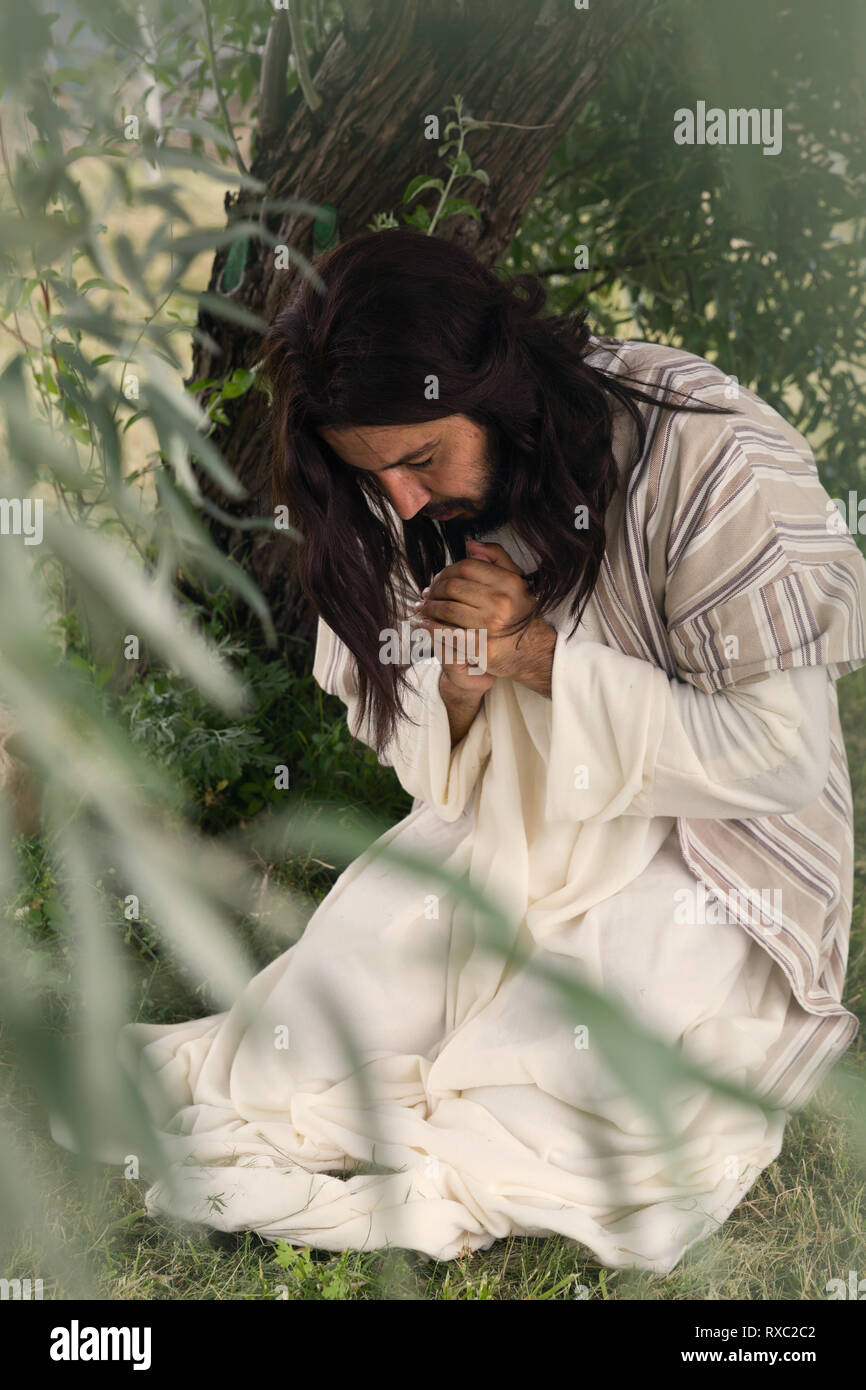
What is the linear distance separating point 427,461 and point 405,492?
4 cm

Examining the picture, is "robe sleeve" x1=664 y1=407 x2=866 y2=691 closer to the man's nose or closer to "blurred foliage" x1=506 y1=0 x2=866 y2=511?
the man's nose

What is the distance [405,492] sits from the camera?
52.6 inches

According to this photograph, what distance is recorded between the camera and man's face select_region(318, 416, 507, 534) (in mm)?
1292

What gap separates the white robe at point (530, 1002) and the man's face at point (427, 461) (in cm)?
16

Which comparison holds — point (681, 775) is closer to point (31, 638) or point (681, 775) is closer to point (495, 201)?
point (31, 638)

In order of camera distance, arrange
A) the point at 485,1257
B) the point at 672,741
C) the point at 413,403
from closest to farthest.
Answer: the point at 413,403 < the point at 672,741 < the point at 485,1257

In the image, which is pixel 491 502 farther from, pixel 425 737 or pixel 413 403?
pixel 425 737

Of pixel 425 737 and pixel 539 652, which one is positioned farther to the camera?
pixel 425 737

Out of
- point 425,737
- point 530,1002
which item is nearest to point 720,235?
point 425,737

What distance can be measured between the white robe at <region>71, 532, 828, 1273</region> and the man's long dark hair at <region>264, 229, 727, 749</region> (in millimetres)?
125

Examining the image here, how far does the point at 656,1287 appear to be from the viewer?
1.43 m
